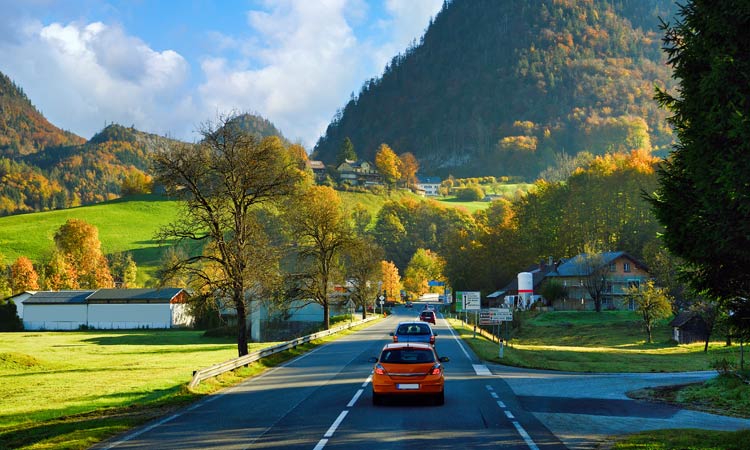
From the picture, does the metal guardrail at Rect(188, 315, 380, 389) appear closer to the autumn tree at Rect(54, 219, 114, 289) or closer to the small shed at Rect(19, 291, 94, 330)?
the small shed at Rect(19, 291, 94, 330)

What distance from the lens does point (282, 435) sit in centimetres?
1371

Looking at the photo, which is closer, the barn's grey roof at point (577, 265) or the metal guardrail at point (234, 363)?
the metal guardrail at point (234, 363)

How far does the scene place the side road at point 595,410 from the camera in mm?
14445

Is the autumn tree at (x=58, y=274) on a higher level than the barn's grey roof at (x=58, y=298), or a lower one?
higher

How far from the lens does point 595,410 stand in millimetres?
17625

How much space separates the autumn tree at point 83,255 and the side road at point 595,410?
99.0 meters

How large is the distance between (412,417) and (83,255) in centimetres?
11096

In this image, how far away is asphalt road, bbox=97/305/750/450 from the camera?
13.1 m

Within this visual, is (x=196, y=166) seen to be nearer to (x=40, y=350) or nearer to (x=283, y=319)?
(x=40, y=350)

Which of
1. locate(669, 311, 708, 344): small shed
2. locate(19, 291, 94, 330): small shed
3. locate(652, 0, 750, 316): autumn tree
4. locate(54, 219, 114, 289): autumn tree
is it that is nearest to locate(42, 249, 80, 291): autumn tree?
locate(54, 219, 114, 289): autumn tree

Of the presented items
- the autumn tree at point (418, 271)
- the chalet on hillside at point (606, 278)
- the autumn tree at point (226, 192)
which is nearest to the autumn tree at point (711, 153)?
the autumn tree at point (226, 192)

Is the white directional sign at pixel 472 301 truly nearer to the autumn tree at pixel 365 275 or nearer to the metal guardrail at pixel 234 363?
the metal guardrail at pixel 234 363

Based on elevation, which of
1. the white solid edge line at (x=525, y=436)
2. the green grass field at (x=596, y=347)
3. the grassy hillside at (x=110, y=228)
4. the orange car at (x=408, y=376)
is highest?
the grassy hillside at (x=110, y=228)

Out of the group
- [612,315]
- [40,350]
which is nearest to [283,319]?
[40,350]
